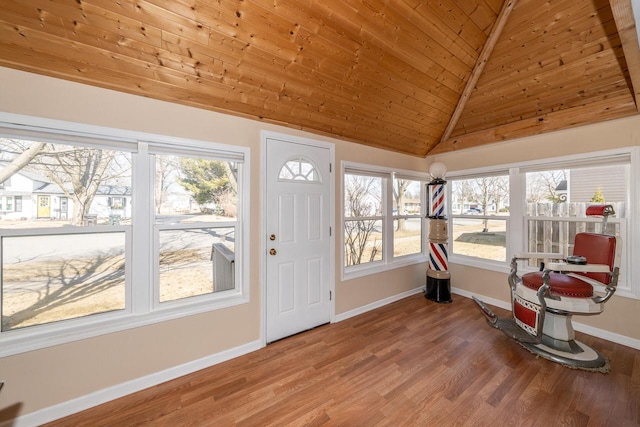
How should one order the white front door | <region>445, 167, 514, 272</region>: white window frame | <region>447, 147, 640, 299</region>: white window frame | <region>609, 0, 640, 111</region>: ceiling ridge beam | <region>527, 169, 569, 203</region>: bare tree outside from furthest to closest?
<region>445, 167, 514, 272</region>: white window frame, <region>527, 169, 569, 203</region>: bare tree outside, the white front door, <region>447, 147, 640, 299</region>: white window frame, <region>609, 0, 640, 111</region>: ceiling ridge beam

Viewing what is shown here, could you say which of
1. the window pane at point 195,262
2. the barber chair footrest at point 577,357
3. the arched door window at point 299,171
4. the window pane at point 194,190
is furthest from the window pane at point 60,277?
the barber chair footrest at point 577,357

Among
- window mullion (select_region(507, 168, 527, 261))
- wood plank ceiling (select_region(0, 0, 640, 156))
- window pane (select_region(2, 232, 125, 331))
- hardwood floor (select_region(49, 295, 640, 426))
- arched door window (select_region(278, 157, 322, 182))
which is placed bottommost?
hardwood floor (select_region(49, 295, 640, 426))

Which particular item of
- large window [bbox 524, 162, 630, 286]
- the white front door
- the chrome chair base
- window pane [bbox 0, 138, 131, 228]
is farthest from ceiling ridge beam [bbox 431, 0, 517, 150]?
window pane [bbox 0, 138, 131, 228]

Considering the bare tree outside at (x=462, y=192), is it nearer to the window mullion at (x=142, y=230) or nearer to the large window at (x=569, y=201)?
the large window at (x=569, y=201)

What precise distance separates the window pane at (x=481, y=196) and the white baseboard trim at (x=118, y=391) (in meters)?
3.49

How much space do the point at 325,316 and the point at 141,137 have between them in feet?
8.01

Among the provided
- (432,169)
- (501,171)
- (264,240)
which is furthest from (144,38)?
(501,171)

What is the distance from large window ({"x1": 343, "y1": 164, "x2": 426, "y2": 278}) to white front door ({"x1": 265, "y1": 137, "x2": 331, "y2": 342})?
36 cm

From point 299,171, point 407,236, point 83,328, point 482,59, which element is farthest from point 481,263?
point 83,328

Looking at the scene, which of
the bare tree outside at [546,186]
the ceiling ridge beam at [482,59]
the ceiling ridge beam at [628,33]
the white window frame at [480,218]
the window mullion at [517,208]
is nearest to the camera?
the ceiling ridge beam at [628,33]

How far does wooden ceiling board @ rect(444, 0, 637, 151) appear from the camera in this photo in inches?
78.2

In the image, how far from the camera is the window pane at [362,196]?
3.02m

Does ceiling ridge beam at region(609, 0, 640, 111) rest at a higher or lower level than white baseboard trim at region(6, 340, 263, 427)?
higher

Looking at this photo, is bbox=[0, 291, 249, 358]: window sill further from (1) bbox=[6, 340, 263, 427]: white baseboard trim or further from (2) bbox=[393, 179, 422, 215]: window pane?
(2) bbox=[393, 179, 422, 215]: window pane
